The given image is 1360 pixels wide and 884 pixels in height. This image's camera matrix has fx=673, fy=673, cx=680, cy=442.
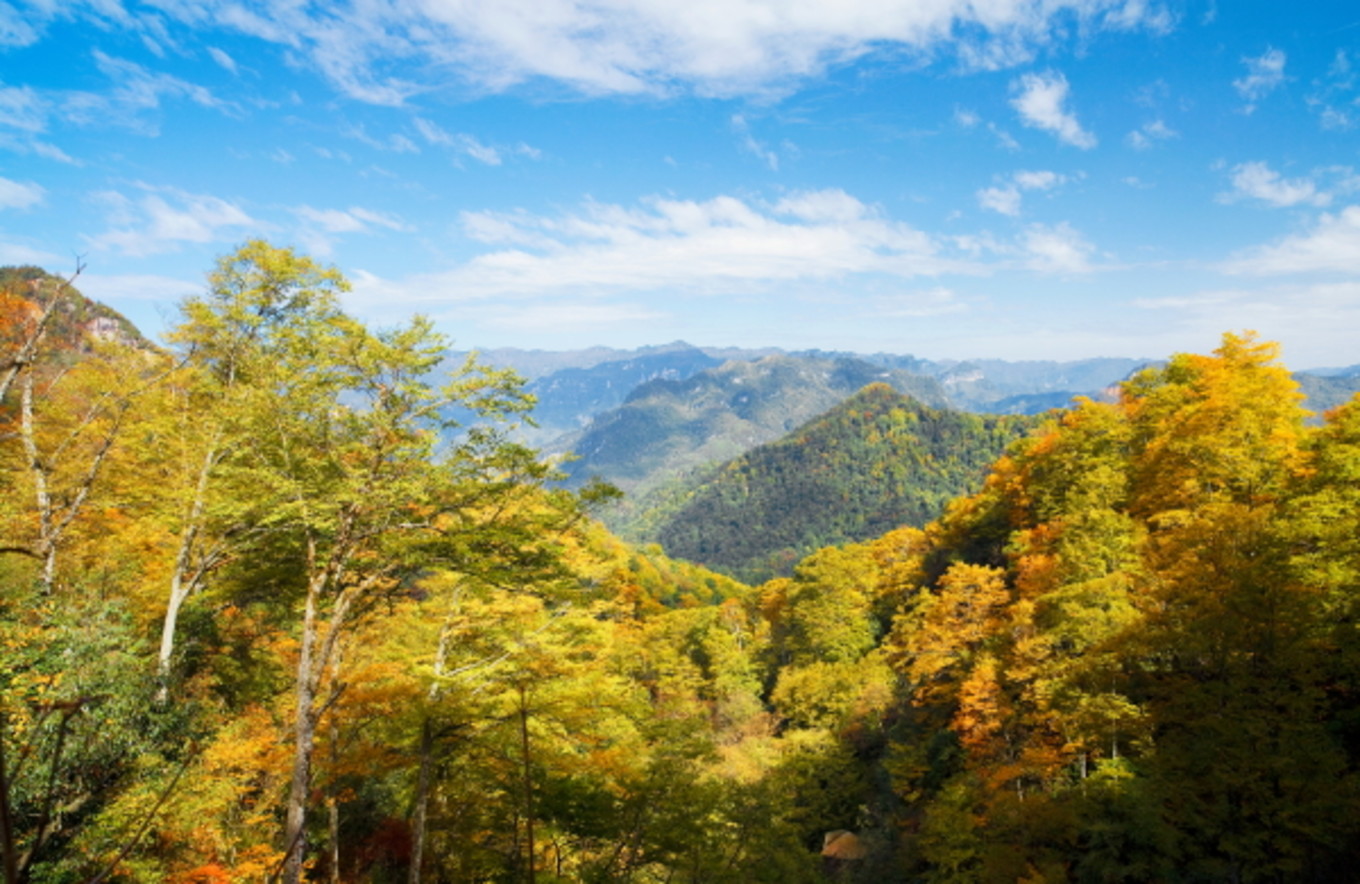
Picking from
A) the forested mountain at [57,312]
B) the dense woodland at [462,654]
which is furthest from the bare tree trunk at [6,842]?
the forested mountain at [57,312]

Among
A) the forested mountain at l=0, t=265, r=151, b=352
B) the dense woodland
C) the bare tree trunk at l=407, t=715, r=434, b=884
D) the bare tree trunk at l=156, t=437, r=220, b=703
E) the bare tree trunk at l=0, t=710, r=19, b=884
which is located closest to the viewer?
the bare tree trunk at l=0, t=710, r=19, b=884

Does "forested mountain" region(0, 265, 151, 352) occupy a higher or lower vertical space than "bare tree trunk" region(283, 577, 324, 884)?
higher

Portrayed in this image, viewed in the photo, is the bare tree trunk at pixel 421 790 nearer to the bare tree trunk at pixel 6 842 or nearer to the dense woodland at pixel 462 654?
the dense woodland at pixel 462 654

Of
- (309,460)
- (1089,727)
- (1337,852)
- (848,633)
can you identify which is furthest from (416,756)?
(848,633)

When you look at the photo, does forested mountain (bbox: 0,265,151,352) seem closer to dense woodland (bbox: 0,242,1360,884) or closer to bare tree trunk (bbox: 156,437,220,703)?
dense woodland (bbox: 0,242,1360,884)

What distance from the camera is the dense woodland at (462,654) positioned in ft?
42.7

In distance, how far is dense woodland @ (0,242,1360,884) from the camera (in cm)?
1300

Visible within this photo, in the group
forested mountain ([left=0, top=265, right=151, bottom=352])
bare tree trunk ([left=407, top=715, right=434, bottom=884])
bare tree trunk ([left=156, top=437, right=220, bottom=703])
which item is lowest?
bare tree trunk ([left=407, top=715, right=434, bottom=884])

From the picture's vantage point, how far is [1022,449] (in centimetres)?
4147

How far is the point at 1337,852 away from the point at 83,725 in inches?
940


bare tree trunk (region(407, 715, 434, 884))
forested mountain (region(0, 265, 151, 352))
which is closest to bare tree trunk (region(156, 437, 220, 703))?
forested mountain (region(0, 265, 151, 352))

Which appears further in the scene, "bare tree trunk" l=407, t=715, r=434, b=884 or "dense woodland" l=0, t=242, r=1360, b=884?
"bare tree trunk" l=407, t=715, r=434, b=884

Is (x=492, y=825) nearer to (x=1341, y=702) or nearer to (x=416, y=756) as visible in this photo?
(x=416, y=756)

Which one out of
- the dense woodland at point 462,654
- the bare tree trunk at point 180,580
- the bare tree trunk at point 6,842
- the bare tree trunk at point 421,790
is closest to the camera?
the bare tree trunk at point 6,842
